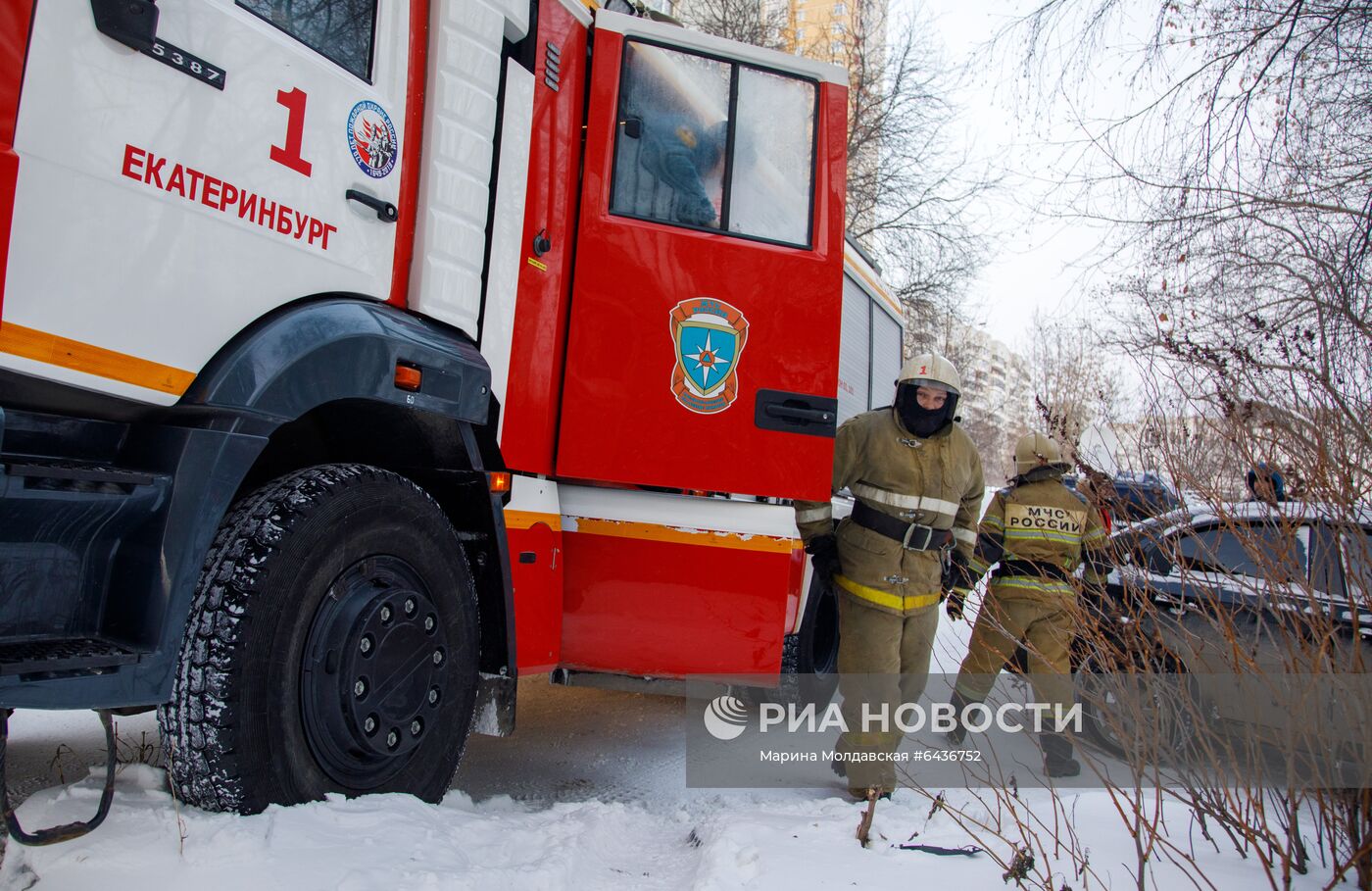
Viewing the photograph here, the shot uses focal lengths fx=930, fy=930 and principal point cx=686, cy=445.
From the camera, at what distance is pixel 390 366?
2359mm

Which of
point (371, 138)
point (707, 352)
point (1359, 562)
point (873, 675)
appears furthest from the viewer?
point (873, 675)

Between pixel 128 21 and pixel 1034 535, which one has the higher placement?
pixel 128 21

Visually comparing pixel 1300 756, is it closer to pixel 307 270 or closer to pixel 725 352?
pixel 725 352

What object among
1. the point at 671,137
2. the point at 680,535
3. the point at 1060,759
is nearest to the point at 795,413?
the point at 680,535

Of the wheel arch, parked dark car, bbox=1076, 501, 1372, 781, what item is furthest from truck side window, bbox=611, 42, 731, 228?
parked dark car, bbox=1076, 501, 1372, 781

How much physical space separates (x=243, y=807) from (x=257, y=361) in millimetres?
964

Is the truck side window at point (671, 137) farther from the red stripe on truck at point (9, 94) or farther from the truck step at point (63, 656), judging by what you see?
the truck step at point (63, 656)

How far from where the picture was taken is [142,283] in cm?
183

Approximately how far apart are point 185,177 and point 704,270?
1.81m

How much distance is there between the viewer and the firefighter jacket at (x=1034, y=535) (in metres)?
4.76

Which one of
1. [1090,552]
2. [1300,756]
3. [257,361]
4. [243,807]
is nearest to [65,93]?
[257,361]

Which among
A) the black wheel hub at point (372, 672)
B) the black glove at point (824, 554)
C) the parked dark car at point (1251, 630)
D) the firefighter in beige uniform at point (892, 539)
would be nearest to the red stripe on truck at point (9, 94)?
the black wheel hub at point (372, 672)

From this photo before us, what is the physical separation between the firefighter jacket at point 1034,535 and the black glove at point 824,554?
1114mm

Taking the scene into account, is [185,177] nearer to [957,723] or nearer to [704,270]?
[704,270]
